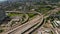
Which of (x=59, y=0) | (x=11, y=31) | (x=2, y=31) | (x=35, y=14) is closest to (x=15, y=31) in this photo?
(x=11, y=31)

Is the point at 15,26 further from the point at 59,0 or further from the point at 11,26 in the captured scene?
the point at 59,0

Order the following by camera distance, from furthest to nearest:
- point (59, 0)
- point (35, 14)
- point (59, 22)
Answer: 1. point (59, 0)
2. point (35, 14)
3. point (59, 22)

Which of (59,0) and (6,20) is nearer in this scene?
(6,20)

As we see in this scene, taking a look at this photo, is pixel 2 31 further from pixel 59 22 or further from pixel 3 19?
pixel 59 22

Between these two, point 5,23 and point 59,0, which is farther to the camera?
point 59,0

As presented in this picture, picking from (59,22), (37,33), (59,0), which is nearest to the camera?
(37,33)

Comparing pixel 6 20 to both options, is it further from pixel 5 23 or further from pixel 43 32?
pixel 43 32

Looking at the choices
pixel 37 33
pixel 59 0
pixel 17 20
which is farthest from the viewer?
pixel 59 0

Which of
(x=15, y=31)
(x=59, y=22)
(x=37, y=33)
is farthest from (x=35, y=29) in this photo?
(x=59, y=22)

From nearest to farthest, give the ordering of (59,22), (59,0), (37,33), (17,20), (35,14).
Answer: (37,33)
(59,22)
(17,20)
(35,14)
(59,0)
